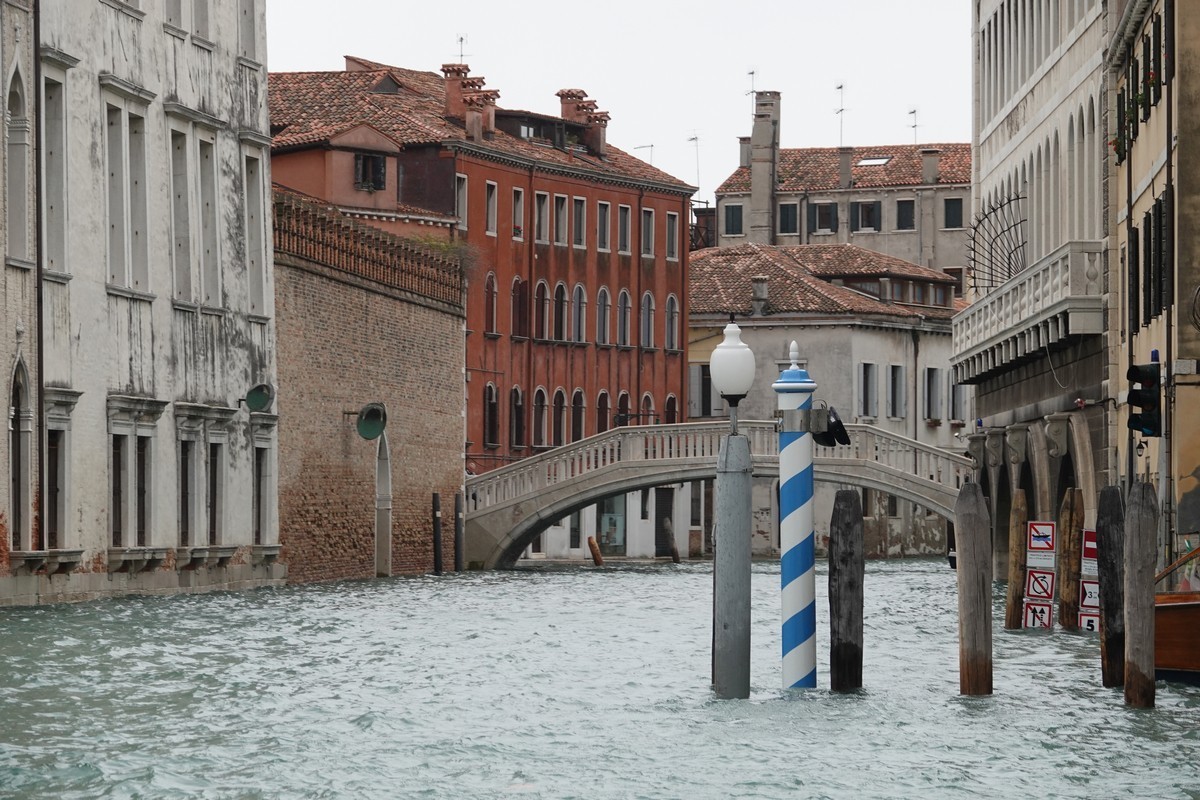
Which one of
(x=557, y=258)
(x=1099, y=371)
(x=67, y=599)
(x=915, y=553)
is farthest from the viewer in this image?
(x=915, y=553)

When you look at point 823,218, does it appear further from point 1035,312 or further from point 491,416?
point 1035,312

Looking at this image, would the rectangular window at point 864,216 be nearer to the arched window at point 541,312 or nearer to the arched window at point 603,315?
the arched window at point 603,315

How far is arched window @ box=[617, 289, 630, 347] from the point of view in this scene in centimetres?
5400

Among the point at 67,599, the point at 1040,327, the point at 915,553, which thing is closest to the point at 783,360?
the point at 915,553

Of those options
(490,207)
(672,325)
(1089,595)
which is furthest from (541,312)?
(1089,595)

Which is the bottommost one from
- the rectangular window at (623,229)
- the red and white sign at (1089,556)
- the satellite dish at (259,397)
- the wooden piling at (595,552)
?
the wooden piling at (595,552)

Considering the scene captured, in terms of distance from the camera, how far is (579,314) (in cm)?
5288

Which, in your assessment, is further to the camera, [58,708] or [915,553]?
[915,553]

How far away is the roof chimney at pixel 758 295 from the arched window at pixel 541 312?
732 centimetres

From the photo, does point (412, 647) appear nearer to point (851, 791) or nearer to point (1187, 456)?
point (1187, 456)

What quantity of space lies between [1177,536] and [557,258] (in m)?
30.1

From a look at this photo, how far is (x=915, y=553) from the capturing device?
57125 mm

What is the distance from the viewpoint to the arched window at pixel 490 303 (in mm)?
48938

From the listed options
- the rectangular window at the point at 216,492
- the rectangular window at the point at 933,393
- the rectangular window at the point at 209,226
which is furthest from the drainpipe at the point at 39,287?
the rectangular window at the point at 933,393
